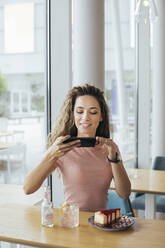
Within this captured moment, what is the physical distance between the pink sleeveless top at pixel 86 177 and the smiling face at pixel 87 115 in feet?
0.39

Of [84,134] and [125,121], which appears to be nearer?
[84,134]

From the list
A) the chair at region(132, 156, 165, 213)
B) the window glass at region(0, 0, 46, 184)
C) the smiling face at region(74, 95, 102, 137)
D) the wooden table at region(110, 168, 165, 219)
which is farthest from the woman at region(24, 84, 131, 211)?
the chair at region(132, 156, 165, 213)

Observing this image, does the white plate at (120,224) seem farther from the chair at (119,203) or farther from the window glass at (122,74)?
the window glass at (122,74)

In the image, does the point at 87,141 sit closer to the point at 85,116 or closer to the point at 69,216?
the point at 85,116

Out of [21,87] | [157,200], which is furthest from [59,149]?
[157,200]

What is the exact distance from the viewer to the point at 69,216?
160cm

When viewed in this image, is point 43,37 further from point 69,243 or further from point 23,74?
point 69,243

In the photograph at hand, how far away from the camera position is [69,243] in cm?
143

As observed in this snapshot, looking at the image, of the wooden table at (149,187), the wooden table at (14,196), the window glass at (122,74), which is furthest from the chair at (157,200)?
the wooden table at (14,196)

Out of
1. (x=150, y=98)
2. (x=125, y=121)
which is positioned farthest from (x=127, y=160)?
(x=150, y=98)

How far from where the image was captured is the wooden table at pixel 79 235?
1.43 metres

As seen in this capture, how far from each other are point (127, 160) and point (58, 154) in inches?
113

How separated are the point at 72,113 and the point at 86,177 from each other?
1.16 ft

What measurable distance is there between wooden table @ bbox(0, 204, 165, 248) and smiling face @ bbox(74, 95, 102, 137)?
1.36 feet
